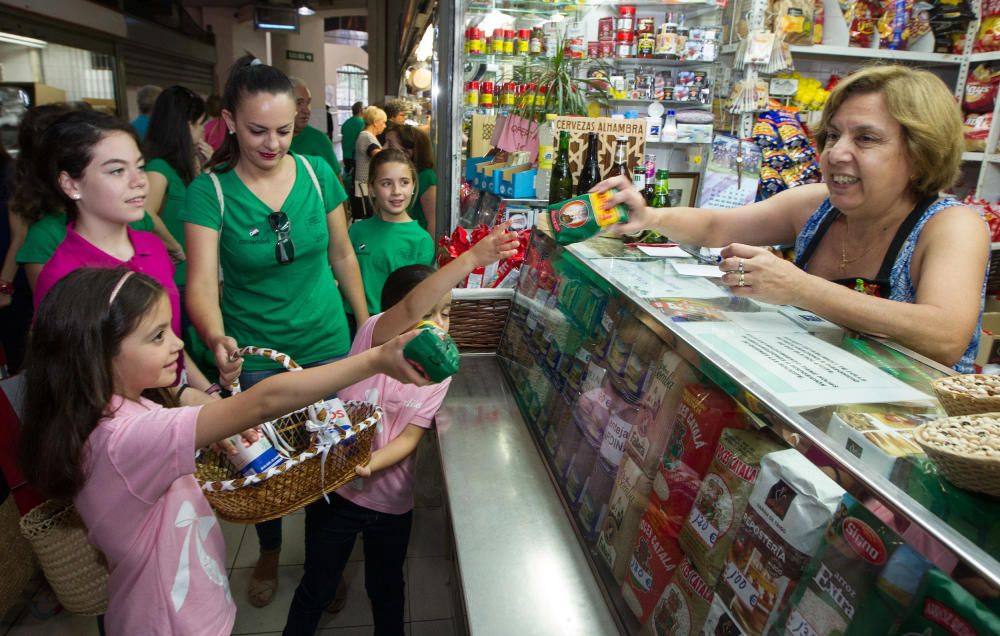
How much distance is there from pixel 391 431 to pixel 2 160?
9.60 feet

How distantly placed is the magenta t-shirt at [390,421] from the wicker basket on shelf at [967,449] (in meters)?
1.34

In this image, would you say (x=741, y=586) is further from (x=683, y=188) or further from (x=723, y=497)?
(x=683, y=188)

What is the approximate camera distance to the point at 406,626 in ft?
8.29

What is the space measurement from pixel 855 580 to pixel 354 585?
2.38 meters

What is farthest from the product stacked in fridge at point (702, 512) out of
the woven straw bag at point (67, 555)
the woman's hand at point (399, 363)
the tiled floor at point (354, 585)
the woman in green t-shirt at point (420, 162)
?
the woman in green t-shirt at point (420, 162)

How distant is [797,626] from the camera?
843mm

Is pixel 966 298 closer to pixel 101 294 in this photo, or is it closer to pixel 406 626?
pixel 101 294

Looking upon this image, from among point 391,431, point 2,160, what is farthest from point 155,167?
point 391,431

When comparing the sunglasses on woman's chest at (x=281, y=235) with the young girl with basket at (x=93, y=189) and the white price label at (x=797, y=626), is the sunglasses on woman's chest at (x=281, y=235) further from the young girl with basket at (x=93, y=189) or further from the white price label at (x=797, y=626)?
the white price label at (x=797, y=626)

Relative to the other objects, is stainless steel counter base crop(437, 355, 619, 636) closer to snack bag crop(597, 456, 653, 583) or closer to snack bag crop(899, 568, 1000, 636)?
snack bag crop(597, 456, 653, 583)

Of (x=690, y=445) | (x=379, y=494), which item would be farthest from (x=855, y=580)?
(x=379, y=494)

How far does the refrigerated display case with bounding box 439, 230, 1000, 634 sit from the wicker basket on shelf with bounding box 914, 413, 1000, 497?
26 millimetres

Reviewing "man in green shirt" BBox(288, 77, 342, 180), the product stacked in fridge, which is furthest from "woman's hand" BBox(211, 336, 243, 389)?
"man in green shirt" BBox(288, 77, 342, 180)

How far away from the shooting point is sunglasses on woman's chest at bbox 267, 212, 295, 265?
7.34ft
